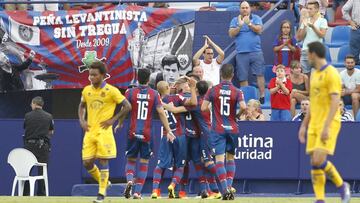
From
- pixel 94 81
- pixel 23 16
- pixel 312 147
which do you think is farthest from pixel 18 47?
pixel 312 147

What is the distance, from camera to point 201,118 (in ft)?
64.9

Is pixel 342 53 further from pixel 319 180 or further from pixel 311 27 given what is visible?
pixel 319 180

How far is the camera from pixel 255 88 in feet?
77.7

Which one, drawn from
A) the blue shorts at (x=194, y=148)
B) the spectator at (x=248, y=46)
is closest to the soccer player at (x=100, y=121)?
the blue shorts at (x=194, y=148)

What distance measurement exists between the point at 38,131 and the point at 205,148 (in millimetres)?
4047

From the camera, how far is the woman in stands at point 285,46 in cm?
2381

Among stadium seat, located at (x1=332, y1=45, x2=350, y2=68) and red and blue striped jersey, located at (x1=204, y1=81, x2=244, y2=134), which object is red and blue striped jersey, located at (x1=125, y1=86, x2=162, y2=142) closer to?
red and blue striped jersey, located at (x1=204, y1=81, x2=244, y2=134)

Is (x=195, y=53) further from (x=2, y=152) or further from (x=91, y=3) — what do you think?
(x=2, y=152)

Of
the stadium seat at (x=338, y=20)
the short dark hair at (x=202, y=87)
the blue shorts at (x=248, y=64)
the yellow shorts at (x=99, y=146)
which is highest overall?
the stadium seat at (x=338, y=20)

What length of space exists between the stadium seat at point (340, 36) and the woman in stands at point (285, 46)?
1.26m

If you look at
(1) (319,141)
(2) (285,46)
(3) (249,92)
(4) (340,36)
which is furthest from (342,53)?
(1) (319,141)

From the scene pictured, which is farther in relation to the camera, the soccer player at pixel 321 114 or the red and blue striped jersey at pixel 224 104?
the red and blue striped jersey at pixel 224 104

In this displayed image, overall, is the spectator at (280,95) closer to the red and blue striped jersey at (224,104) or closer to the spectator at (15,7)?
the red and blue striped jersey at (224,104)

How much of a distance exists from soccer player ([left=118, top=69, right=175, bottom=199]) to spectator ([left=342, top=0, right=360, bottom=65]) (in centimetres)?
620
